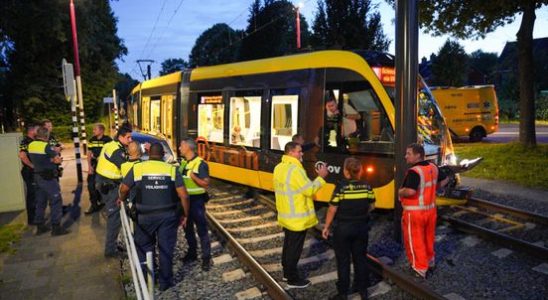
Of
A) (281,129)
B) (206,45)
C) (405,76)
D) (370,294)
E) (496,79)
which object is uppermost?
(206,45)

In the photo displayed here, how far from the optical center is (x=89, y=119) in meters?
35.2

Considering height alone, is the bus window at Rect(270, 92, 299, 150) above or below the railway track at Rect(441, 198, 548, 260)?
above

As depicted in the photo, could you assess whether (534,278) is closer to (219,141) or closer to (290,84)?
(290,84)

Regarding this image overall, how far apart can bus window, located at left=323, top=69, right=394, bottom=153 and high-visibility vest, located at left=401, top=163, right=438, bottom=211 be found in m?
1.85

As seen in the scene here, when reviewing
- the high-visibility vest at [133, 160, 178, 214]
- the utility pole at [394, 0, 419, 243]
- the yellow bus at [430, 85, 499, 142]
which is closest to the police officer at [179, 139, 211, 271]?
the high-visibility vest at [133, 160, 178, 214]

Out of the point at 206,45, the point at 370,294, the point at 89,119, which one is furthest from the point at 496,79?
the point at 370,294

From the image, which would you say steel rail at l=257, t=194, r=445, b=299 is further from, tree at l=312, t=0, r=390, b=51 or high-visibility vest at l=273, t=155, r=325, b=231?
tree at l=312, t=0, r=390, b=51

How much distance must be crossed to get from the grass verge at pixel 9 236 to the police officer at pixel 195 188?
9.88 feet

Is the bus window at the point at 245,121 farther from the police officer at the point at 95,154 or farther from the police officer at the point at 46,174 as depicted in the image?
the police officer at the point at 46,174

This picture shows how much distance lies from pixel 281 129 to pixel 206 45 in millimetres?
58157

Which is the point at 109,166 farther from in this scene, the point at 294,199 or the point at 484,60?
the point at 484,60

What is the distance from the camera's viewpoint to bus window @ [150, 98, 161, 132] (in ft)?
48.7

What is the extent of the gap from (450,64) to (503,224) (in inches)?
1296

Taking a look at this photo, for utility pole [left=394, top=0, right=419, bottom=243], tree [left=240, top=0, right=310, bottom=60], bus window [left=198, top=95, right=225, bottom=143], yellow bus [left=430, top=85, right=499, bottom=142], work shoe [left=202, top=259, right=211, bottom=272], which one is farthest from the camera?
tree [left=240, top=0, right=310, bottom=60]
